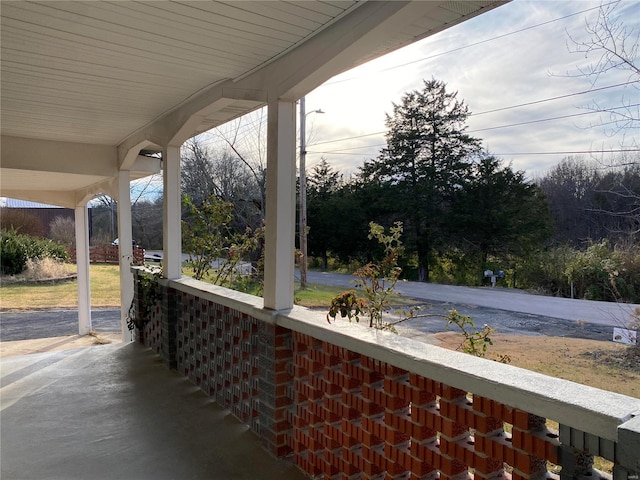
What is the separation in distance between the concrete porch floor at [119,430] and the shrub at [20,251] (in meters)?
14.6

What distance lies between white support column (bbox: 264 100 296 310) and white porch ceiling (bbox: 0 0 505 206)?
0.51 ft

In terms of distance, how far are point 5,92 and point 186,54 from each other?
1808 millimetres

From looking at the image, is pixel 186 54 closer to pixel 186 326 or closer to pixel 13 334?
pixel 186 326

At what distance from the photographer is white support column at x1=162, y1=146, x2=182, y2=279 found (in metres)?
4.04

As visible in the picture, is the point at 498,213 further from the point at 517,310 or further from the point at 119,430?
the point at 119,430

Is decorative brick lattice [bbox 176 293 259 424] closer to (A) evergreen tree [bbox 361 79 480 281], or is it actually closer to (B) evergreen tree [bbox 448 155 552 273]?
(B) evergreen tree [bbox 448 155 552 273]

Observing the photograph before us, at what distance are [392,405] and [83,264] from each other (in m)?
8.00

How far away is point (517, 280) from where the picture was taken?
4.31 metres

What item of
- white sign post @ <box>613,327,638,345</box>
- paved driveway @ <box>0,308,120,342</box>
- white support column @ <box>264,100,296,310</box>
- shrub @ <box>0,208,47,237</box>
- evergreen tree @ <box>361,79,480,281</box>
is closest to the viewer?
white support column @ <box>264,100,296,310</box>

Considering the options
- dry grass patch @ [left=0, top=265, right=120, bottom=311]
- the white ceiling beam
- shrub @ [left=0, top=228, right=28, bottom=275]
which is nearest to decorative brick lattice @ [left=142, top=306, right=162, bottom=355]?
the white ceiling beam

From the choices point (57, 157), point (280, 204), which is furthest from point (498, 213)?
point (57, 157)

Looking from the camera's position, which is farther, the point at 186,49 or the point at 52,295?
the point at 52,295

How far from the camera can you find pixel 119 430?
2889 millimetres

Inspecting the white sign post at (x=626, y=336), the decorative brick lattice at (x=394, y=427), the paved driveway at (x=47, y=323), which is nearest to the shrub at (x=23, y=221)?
the paved driveway at (x=47, y=323)
